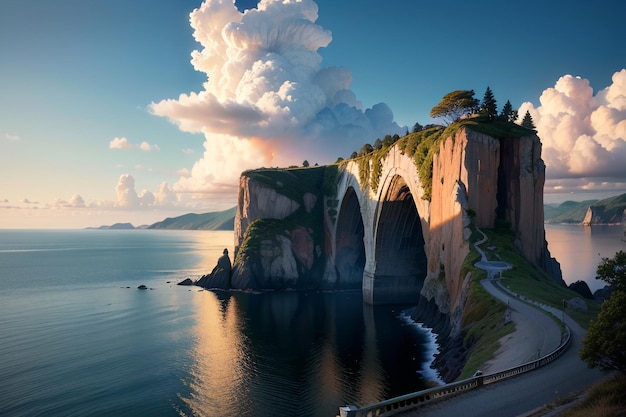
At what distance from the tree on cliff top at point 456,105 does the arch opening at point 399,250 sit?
55.3ft

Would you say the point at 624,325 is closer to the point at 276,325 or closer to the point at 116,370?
the point at 116,370

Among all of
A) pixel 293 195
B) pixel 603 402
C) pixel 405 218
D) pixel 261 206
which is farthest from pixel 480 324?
pixel 293 195

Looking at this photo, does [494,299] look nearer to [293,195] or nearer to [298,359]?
[298,359]

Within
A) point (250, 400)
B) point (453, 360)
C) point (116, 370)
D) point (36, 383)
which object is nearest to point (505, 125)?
point (453, 360)

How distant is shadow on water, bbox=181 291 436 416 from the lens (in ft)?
113

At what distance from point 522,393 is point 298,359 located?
30242 mm

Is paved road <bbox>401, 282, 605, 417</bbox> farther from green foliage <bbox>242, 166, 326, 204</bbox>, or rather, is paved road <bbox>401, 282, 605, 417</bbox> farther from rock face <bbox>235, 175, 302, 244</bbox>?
green foliage <bbox>242, 166, 326, 204</bbox>

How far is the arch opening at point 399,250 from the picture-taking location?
8075 cm

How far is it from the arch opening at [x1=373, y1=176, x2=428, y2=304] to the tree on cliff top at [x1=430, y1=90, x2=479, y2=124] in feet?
55.3

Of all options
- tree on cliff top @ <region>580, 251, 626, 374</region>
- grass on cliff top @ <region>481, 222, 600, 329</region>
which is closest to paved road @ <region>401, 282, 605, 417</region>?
tree on cliff top @ <region>580, 251, 626, 374</region>

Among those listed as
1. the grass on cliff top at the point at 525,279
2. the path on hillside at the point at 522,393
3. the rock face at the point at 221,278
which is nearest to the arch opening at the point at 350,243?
the rock face at the point at 221,278

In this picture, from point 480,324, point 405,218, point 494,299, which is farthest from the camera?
point 405,218

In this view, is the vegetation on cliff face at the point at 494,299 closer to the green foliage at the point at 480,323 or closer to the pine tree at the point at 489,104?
the green foliage at the point at 480,323

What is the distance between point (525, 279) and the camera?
145 feet
